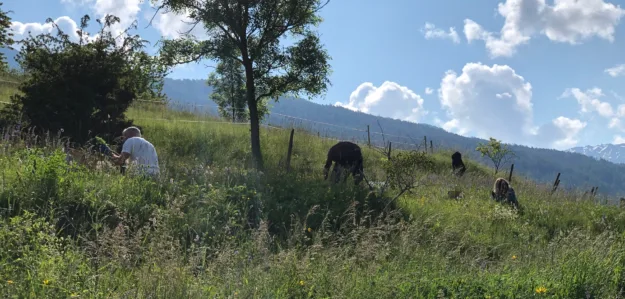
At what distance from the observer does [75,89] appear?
11664mm

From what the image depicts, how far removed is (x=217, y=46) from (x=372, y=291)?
41.3 feet

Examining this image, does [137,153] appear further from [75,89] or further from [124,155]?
[75,89]

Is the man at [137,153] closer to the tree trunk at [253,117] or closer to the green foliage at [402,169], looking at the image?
the green foliage at [402,169]

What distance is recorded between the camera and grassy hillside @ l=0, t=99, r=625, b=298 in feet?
11.6

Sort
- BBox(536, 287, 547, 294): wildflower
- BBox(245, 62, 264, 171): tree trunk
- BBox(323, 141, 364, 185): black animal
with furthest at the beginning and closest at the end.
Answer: BBox(245, 62, 264, 171): tree trunk
BBox(323, 141, 364, 185): black animal
BBox(536, 287, 547, 294): wildflower

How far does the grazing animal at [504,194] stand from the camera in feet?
39.8

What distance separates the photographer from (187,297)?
10.8 ft

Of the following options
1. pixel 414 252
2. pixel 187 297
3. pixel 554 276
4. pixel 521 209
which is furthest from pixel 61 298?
pixel 521 209

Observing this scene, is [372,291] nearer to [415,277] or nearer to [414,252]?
[415,277]

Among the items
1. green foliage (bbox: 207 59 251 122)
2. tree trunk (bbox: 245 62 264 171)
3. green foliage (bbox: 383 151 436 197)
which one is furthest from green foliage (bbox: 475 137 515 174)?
green foliage (bbox: 383 151 436 197)

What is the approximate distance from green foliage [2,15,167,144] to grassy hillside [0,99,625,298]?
355cm

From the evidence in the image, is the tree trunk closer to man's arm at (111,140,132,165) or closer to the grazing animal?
the grazing animal

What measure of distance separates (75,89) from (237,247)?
865cm

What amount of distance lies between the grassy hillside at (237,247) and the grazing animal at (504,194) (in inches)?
94.0
